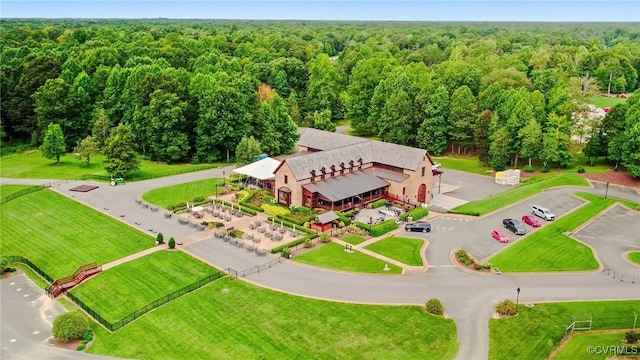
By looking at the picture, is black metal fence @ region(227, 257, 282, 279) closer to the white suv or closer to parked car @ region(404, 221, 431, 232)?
parked car @ region(404, 221, 431, 232)

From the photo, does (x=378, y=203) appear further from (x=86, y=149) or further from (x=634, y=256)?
(x=86, y=149)

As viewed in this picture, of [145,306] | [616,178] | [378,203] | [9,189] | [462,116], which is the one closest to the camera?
[145,306]

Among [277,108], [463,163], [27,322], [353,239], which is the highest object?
[277,108]

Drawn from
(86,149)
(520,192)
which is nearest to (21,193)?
(86,149)

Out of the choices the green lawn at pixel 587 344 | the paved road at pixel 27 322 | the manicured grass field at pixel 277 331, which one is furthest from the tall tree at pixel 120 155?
the green lawn at pixel 587 344

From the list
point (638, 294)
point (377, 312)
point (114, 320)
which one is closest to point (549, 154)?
point (638, 294)

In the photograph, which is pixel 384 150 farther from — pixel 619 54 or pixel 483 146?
pixel 619 54

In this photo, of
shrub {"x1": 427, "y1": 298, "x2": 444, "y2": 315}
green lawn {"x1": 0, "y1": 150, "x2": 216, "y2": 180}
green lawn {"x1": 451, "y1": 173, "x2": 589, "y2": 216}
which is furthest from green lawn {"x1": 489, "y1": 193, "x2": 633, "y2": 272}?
green lawn {"x1": 0, "y1": 150, "x2": 216, "y2": 180}
